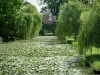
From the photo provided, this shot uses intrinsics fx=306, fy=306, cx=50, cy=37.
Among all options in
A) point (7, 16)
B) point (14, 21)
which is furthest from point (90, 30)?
point (14, 21)

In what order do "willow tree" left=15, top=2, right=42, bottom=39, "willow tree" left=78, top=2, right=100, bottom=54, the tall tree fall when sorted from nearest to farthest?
"willow tree" left=78, top=2, right=100, bottom=54
"willow tree" left=15, top=2, right=42, bottom=39
the tall tree

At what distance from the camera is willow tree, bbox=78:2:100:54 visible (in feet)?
61.7

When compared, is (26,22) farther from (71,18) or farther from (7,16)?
(71,18)

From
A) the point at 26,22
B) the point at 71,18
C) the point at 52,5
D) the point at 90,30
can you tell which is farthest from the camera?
the point at 52,5

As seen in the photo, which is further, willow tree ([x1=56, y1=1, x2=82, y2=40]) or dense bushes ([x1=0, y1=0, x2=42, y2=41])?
dense bushes ([x1=0, y1=0, x2=42, y2=41])

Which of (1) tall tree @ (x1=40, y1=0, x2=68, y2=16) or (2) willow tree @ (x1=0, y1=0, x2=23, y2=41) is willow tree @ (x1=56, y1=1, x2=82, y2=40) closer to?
(2) willow tree @ (x1=0, y1=0, x2=23, y2=41)

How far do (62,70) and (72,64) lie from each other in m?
2.40

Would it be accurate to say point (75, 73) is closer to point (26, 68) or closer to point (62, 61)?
point (26, 68)

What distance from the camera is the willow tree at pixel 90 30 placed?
18.8 metres

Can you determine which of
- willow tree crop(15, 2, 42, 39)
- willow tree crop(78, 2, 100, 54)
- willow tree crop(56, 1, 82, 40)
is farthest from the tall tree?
willow tree crop(78, 2, 100, 54)

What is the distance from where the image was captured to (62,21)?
40.4m

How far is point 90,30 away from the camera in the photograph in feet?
62.7

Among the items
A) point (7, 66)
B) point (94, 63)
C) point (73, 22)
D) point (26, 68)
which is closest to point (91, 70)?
point (94, 63)

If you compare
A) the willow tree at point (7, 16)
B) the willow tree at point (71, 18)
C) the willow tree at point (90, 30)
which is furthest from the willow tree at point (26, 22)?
the willow tree at point (90, 30)
